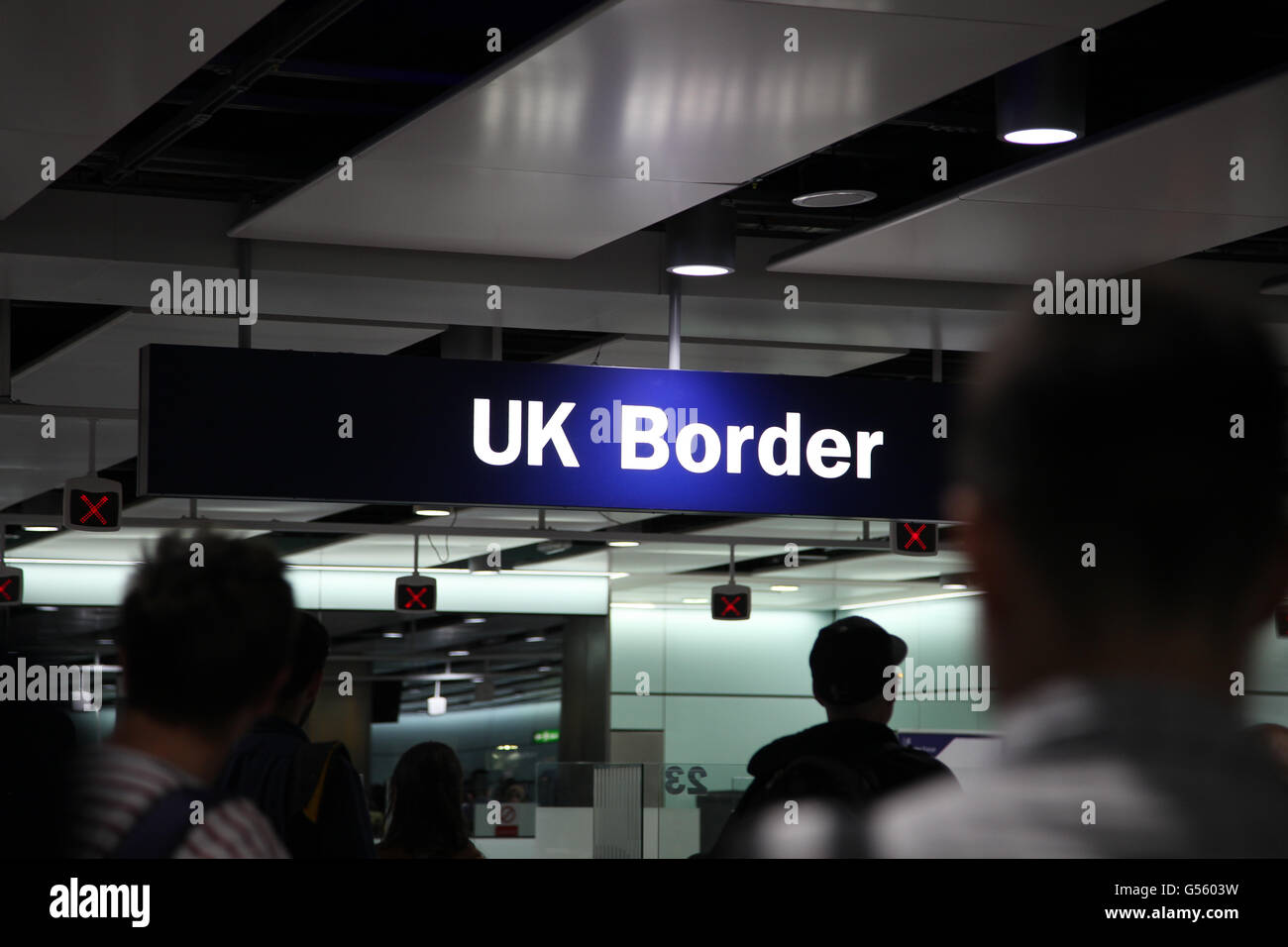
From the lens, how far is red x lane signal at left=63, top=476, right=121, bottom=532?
26.6 feet

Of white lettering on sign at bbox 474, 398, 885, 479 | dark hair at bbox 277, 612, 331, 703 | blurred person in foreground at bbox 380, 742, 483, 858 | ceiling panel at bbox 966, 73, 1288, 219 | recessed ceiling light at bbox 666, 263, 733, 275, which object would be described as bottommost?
blurred person in foreground at bbox 380, 742, 483, 858

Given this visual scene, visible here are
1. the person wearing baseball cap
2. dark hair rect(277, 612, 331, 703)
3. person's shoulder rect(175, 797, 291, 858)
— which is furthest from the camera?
dark hair rect(277, 612, 331, 703)

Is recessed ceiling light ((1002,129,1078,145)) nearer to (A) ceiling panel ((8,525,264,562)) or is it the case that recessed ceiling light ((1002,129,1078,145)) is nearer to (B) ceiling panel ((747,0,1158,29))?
(B) ceiling panel ((747,0,1158,29))

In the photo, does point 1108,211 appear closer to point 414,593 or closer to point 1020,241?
point 1020,241

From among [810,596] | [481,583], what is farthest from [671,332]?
[810,596]

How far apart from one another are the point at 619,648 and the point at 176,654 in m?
16.0

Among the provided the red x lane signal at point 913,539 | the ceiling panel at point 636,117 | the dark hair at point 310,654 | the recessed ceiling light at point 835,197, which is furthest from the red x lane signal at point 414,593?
the dark hair at point 310,654

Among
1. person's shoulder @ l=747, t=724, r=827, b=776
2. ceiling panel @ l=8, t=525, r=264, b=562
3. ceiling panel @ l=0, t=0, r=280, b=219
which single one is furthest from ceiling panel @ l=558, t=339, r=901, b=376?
ceiling panel @ l=8, t=525, r=264, b=562

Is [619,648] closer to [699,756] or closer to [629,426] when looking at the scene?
[699,756]

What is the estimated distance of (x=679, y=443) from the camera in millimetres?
4055

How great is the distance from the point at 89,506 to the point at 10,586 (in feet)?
13.1

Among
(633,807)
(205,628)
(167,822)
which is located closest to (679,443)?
(633,807)

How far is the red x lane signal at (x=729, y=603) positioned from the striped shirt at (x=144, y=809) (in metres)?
12.6
